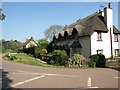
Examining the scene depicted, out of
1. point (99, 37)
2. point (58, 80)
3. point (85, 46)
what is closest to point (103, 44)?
point (99, 37)

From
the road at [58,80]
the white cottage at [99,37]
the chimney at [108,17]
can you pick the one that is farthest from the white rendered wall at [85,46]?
the road at [58,80]

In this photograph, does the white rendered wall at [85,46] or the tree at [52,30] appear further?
the tree at [52,30]

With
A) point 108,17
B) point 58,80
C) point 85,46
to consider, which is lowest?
point 58,80

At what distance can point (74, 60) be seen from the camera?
29.4m

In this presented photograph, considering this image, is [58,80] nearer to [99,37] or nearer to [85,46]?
[85,46]

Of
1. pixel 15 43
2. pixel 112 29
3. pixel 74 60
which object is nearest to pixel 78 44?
pixel 112 29

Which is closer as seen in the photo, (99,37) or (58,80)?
(58,80)

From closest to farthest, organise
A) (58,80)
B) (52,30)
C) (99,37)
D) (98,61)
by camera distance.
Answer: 1. (58,80)
2. (98,61)
3. (99,37)
4. (52,30)

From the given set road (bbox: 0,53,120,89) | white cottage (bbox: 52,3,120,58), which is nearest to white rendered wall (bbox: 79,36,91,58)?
white cottage (bbox: 52,3,120,58)

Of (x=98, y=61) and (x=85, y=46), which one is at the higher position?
(x=85, y=46)

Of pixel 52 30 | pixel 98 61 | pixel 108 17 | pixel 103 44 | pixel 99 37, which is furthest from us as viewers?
pixel 52 30

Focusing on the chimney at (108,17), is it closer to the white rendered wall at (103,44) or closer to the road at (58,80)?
the white rendered wall at (103,44)

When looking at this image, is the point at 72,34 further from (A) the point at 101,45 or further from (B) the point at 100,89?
(B) the point at 100,89

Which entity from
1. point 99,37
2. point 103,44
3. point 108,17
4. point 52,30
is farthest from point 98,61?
point 52,30
